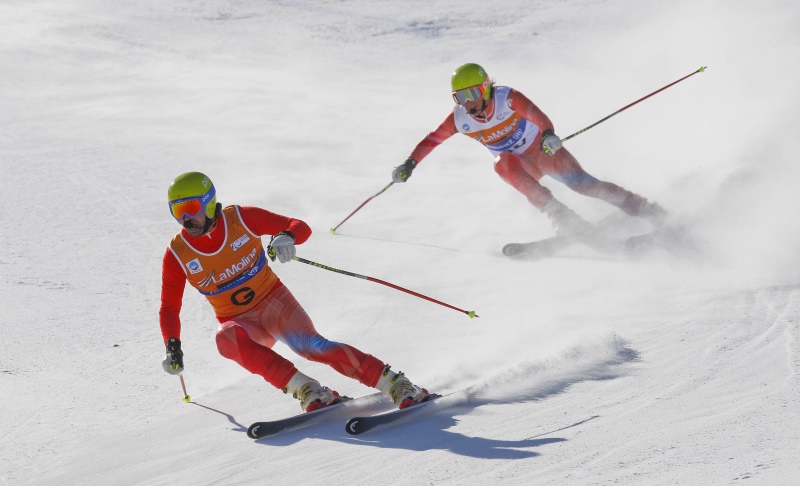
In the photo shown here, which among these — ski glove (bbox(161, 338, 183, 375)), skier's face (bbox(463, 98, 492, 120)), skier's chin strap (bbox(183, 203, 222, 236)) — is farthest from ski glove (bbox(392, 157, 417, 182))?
ski glove (bbox(161, 338, 183, 375))

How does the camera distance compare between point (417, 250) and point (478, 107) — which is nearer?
point (478, 107)

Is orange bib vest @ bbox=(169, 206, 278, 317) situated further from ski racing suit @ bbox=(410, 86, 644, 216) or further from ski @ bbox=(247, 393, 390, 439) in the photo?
ski racing suit @ bbox=(410, 86, 644, 216)

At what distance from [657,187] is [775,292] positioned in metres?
3.07

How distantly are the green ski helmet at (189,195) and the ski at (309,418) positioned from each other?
48.7 inches

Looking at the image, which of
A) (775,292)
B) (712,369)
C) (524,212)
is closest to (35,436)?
(712,369)

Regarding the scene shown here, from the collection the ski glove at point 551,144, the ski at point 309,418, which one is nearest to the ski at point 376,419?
the ski at point 309,418

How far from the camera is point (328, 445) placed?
5047 millimetres

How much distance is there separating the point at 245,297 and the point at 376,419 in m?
1.20

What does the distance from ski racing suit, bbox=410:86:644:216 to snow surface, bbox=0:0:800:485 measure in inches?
22.8

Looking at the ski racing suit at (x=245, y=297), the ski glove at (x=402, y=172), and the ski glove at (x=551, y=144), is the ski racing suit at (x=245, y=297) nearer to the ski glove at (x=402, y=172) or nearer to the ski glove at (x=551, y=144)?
the ski glove at (x=402, y=172)

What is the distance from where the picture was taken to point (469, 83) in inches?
325

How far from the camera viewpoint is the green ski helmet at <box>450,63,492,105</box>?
8.26 meters

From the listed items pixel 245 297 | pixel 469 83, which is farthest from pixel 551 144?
pixel 245 297

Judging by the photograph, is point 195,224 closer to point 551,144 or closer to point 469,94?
point 469,94
